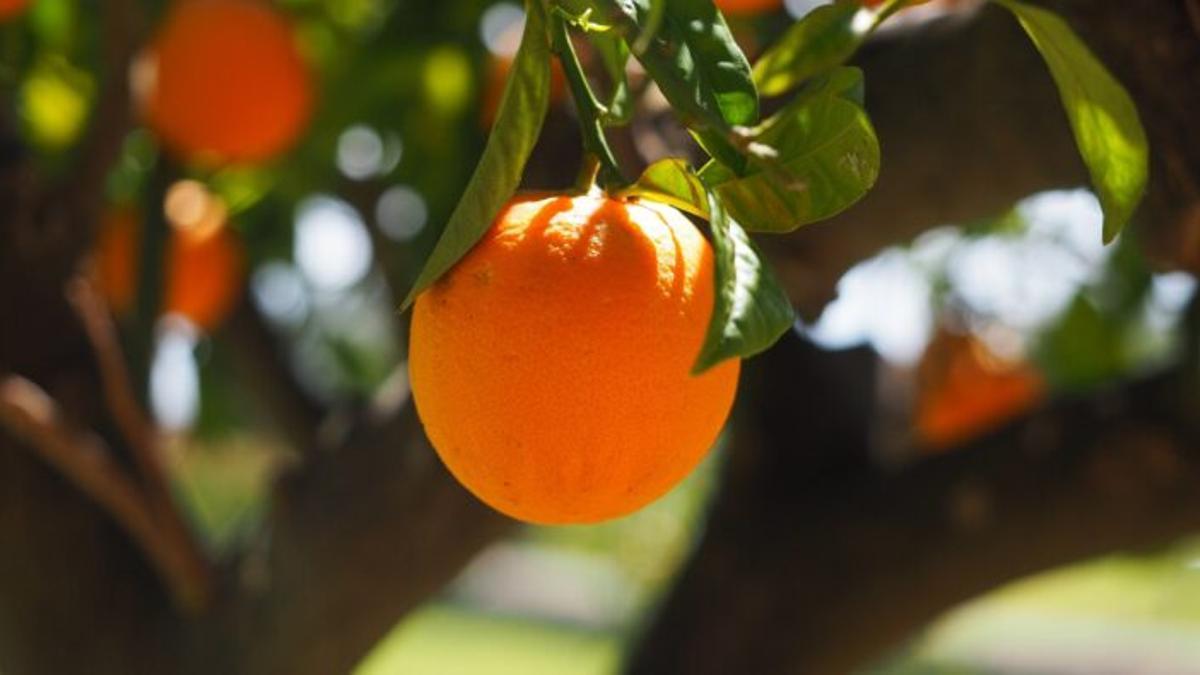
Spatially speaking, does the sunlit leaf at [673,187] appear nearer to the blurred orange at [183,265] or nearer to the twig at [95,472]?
the twig at [95,472]

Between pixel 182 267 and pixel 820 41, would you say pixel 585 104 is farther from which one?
pixel 182 267

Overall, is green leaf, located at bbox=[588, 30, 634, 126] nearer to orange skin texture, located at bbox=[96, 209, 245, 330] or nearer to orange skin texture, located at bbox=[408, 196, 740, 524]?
orange skin texture, located at bbox=[408, 196, 740, 524]

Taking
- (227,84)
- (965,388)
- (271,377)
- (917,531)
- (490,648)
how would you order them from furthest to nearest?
(490,648)
(965,388)
(271,377)
(917,531)
(227,84)

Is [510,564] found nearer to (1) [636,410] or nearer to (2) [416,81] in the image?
(2) [416,81]

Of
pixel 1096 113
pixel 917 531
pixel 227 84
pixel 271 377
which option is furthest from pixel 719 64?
pixel 271 377

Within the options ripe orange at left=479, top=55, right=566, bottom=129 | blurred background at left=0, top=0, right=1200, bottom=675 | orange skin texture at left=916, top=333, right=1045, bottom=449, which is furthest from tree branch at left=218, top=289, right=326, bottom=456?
orange skin texture at left=916, top=333, right=1045, bottom=449
